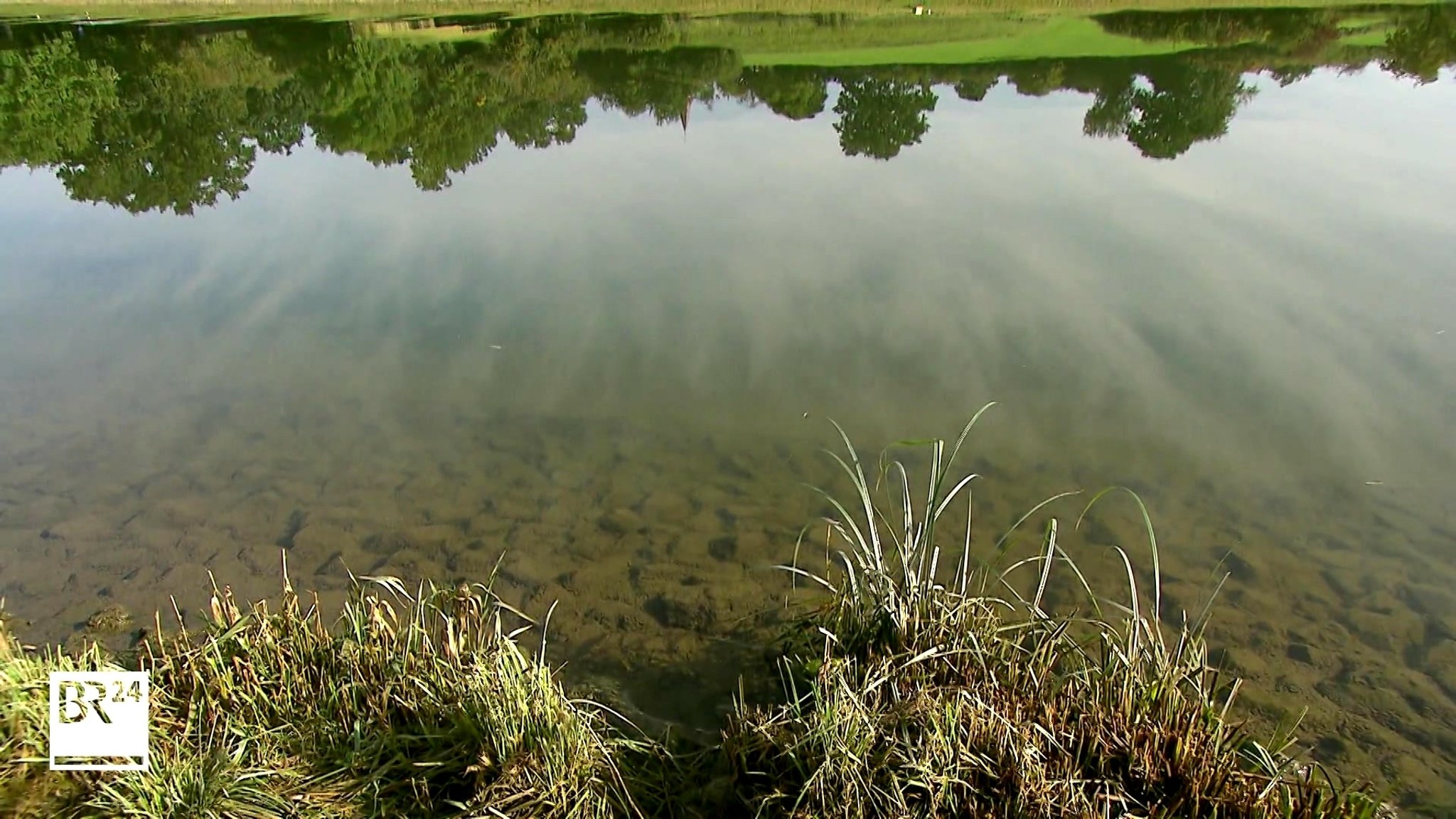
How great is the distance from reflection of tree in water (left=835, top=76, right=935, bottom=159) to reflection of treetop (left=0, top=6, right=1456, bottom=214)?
0.04m

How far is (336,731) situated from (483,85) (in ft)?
39.4

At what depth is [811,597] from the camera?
9.77 feet

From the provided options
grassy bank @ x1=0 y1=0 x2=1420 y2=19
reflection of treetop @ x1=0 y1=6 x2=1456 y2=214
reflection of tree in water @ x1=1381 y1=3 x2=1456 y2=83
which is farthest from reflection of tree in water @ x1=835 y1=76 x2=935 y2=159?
reflection of tree in water @ x1=1381 y1=3 x2=1456 y2=83

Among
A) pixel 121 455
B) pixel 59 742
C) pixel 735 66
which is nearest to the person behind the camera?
pixel 59 742

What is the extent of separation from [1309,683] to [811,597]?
1.55 m

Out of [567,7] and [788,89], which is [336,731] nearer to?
[788,89]

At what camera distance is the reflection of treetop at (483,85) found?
9695 millimetres

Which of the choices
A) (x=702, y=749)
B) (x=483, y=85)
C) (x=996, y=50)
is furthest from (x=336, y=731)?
(x=996, y=50)

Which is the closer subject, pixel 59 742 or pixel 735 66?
pixel 59 742

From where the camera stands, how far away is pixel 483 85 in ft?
40.9

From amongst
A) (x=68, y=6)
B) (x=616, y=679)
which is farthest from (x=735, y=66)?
(x=68, y=6)

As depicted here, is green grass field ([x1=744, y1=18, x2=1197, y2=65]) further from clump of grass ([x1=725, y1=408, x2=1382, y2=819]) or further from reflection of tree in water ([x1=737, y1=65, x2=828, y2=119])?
clump of grass ([x1=725, y1=408, x2=1382, y2=819])

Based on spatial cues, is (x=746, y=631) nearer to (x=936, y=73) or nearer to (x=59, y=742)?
(x=59, y=742)

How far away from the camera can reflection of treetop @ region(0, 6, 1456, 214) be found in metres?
9.70
